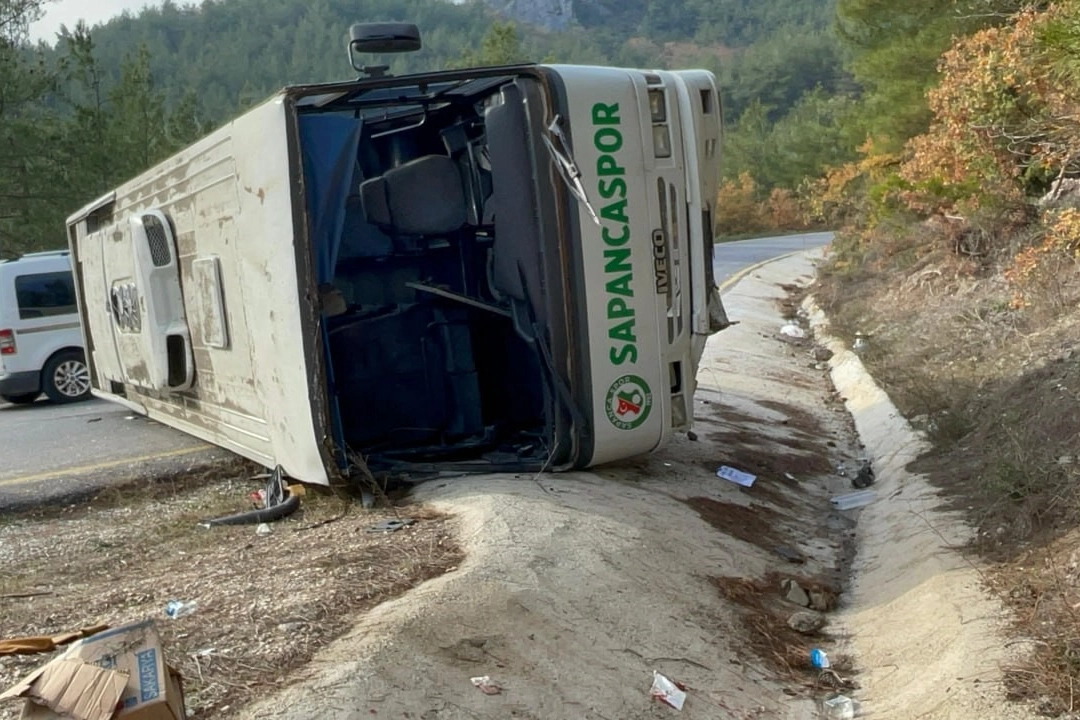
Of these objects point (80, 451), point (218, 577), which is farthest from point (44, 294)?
point (218, 577)

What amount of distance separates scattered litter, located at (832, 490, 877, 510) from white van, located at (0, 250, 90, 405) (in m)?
8.55

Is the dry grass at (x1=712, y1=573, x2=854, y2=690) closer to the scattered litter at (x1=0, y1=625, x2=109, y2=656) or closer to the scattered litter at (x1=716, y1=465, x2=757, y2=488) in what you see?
the scattered litter at (x1=716, y1=465, x2=757, y2=488)

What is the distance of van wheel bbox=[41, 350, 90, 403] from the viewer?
508 inches

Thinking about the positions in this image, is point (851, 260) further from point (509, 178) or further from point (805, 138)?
point (805, 138)

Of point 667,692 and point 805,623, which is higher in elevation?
point 667,692

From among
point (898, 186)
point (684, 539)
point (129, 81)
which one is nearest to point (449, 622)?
point (684, 539)

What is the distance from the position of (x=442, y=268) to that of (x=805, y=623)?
3379mm

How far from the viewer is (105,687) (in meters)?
3.26

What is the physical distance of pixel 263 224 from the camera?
5953mm

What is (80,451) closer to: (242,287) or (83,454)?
(83,454)

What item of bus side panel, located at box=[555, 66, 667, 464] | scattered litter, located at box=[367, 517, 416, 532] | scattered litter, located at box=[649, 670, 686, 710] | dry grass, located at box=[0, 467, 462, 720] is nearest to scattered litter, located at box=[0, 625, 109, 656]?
dry grass, located at box=[0, 467, 462, 720]

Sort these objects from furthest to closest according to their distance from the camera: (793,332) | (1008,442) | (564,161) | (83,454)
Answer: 1. (793,332)
2. (83,454)
3. (1008,442)
4. (564,161)

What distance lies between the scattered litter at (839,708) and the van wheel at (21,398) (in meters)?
11.0

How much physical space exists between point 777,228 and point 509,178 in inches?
1976
